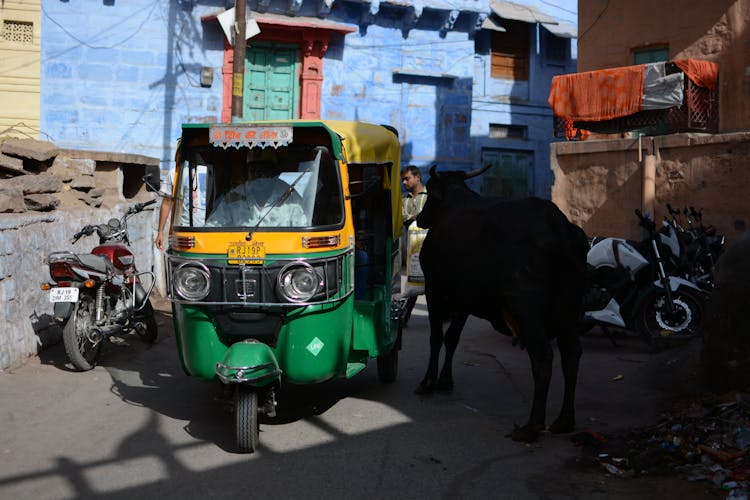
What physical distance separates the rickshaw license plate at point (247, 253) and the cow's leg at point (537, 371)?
189 centimetres

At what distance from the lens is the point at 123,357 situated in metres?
8.44

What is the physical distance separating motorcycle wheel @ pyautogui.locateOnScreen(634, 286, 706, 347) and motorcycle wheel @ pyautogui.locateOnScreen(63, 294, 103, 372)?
5696mm

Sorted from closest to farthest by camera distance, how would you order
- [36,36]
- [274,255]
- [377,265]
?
[274,255]
[377,265]
[36,36]

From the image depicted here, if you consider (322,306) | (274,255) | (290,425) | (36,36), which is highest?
(36,36)

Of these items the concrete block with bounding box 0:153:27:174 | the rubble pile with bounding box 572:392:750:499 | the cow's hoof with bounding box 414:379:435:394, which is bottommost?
the cow's hoof with bounding box 414:379:435:394

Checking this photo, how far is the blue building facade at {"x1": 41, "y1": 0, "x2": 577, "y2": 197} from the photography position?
57.2 feet

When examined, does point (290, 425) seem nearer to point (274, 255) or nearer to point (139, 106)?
point (274, 255)

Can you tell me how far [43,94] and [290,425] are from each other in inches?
536

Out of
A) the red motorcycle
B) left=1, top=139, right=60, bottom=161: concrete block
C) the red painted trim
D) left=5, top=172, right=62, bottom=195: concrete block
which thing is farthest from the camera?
the red painted trim

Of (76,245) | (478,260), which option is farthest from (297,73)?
(478,260)

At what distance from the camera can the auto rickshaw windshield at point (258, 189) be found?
228 inches

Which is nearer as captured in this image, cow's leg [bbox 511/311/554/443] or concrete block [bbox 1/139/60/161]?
cow's leg [bbox 511/311/554/443]

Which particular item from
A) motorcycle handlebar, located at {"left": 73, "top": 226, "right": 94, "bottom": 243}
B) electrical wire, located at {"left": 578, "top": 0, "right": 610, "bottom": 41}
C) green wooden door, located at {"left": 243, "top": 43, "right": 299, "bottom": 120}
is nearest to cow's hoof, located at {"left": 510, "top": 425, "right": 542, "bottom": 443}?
motorcycle handlebar, located at {"left": 73, "top": 226, "right": 94, "bottom": 243}

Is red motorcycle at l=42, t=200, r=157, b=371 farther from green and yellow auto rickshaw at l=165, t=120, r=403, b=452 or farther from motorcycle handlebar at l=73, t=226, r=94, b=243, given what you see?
green and yellow auto rickshaw at l=165, t=120, r=403, b=452
